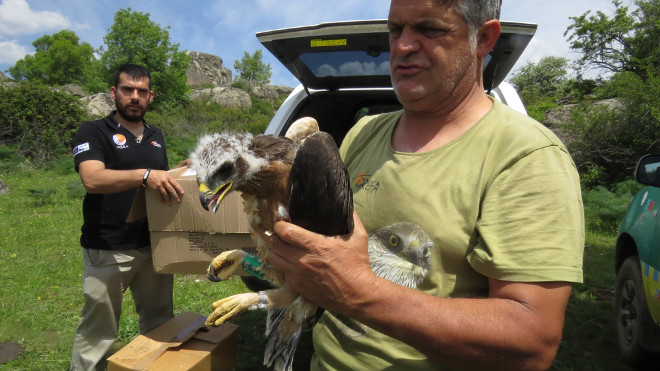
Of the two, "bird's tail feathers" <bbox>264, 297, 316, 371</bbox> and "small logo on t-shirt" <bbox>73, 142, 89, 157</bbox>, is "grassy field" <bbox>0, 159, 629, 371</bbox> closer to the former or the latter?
"bird's tail feathers" <bbox>264, 297, 316, 371</bbox>

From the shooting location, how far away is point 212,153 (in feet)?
6.29

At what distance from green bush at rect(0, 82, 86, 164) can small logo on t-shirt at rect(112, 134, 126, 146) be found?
21021 mm

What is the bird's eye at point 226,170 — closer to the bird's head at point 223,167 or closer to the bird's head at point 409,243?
the bird's head at point 223,167

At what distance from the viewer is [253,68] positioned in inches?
3049

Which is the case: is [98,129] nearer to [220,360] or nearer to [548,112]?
[220,360]

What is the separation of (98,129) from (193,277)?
370 centimetres

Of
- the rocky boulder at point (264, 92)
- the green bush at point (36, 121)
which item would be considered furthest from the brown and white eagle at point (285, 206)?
the rocky boulder at point (264, 92)

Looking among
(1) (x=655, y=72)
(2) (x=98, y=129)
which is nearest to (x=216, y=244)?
(2) (x=98, y=129)

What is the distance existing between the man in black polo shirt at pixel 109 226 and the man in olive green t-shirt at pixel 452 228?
2.84 m

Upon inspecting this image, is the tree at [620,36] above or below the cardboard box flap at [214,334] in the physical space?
above

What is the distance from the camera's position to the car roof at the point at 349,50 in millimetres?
3119

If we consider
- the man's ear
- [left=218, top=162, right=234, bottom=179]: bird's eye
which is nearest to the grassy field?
[left=218, top=162, right=234, bottom=179]: bird's eye

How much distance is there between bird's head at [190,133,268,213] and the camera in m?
1.89

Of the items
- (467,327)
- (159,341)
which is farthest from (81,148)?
(467,327)
